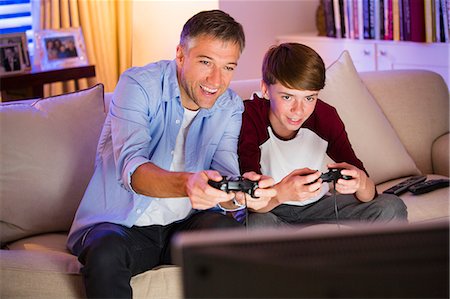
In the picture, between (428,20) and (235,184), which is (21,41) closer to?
(428,20)

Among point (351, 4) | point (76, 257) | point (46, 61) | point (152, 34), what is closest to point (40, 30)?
point (46, 61)

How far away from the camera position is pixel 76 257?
7.45 feet

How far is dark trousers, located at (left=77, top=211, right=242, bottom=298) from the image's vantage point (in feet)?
6.40

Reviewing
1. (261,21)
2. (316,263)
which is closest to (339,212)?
(316,263)

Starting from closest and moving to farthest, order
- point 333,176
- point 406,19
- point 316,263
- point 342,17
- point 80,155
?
point 316,263 < point 333,176 < point 80,155 < point 406,19 < point 342,17

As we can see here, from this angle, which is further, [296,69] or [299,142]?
[299,142]

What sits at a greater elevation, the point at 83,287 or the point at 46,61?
the point at 46,61

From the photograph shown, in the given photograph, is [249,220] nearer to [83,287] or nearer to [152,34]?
[83,287]

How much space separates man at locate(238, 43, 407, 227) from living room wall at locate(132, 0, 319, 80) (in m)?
1.27

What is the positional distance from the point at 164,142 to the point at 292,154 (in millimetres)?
Result: 461

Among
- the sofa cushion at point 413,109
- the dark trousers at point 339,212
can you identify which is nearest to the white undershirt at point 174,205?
the dark trousers at point 339,212

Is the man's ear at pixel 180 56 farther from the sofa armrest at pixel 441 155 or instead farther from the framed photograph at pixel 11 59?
the framed photograph at pixel 11 59

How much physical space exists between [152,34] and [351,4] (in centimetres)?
118

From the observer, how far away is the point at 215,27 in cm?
217
